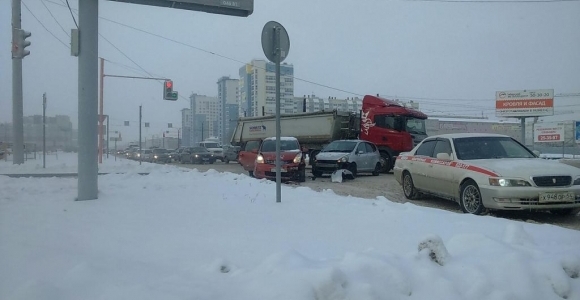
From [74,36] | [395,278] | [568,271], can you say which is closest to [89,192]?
[74,36]

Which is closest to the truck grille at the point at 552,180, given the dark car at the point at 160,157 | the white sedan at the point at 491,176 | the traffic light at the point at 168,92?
the white sedan at the point at 491,176

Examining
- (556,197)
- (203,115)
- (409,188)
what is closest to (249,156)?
(409,188)

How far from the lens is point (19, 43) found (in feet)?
28.3

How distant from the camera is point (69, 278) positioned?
104 inches

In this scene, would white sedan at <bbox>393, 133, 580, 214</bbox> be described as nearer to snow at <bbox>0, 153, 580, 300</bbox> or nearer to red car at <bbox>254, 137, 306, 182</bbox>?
snow at <bbox>0, 153, 580, 300</bbox>

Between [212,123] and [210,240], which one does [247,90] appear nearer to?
[212,123]

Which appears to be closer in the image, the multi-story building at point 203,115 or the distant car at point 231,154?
the distant car at point 231,154

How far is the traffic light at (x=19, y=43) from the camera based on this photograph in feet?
27.7

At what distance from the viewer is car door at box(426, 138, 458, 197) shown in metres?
7.40

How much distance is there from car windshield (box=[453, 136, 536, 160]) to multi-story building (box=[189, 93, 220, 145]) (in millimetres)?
35210

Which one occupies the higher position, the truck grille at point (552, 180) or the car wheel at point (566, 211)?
the truck grille at point (552, 180)

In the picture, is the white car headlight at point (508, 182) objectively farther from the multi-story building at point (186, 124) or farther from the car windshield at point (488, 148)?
the multi-story building at point (186, 124)

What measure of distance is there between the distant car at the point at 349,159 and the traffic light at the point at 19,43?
363 inches

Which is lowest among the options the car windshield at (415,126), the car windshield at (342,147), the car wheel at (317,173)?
the car wheel at (317,173)
